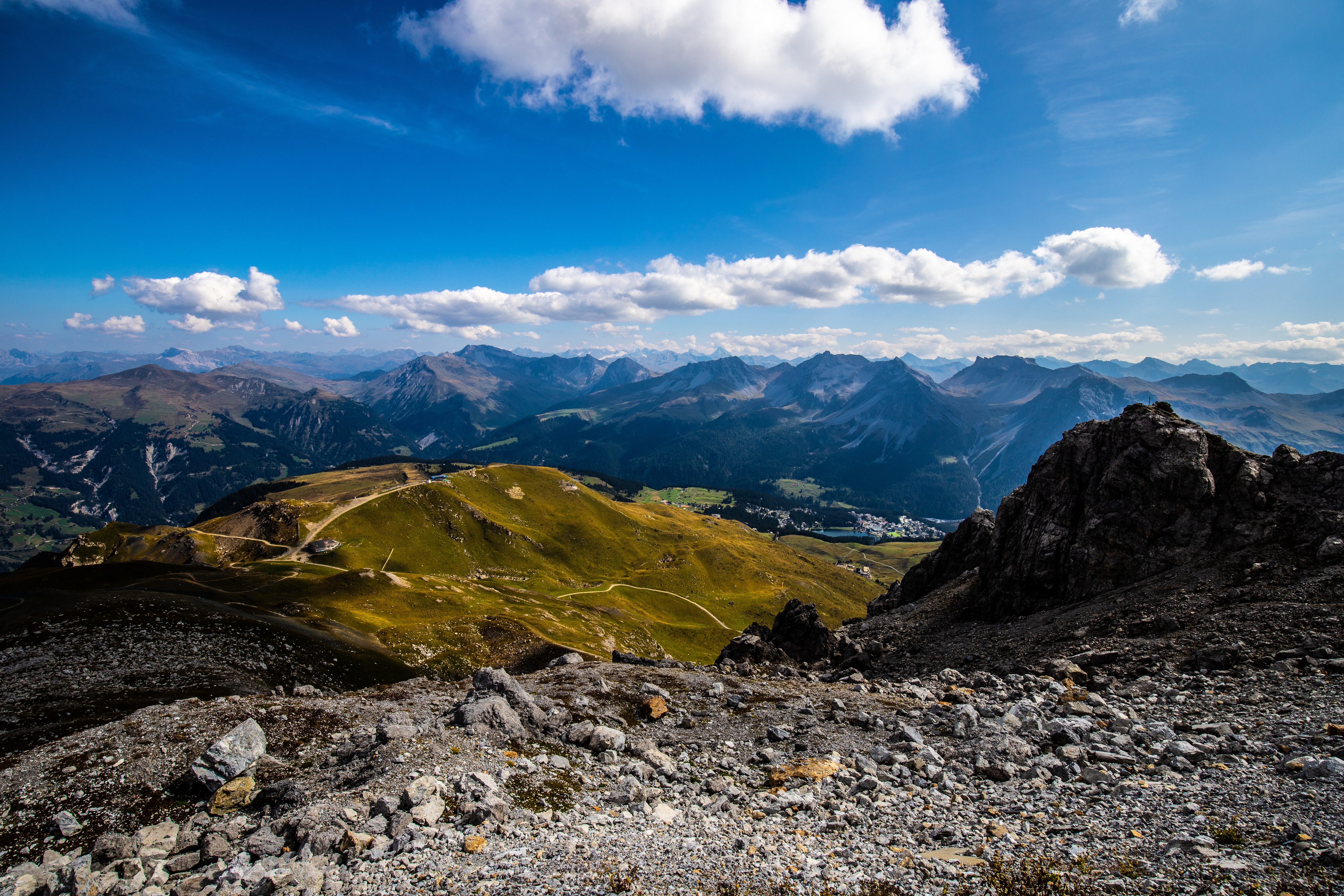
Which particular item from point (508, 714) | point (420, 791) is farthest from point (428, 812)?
point (508, 714)

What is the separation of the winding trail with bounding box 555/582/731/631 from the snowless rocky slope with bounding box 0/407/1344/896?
127 metres

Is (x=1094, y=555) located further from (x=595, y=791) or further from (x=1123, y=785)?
(x=595, y=791)

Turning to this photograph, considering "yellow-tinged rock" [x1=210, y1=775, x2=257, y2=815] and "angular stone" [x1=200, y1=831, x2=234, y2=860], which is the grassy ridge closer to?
"yellow-tinged rock" [x1=210, y1=775, x2=257, y2=815]

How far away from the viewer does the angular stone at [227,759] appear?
20.0m

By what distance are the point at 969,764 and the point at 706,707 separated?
14.9 m

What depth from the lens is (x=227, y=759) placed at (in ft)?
67.2

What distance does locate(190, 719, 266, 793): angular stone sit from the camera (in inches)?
787

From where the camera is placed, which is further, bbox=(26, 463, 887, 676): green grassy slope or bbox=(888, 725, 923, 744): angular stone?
bbox=(26, 463, 887, 676): green grassy slope

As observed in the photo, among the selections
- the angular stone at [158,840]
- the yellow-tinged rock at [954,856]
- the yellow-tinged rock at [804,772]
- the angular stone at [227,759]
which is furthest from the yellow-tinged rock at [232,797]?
the yellow-tinged rock at [954,856]

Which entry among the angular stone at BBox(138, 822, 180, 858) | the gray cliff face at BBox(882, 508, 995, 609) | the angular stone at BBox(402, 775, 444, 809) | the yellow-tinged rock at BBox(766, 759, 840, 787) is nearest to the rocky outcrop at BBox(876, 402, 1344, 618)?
the gray cliff face at BBox(882, 508, 995, 609)

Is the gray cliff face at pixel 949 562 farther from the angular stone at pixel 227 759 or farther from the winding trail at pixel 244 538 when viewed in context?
the winding trail at pixel 244 538

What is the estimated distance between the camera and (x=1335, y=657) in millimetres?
25391

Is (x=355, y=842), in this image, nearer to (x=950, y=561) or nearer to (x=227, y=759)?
(x=227, y=759)

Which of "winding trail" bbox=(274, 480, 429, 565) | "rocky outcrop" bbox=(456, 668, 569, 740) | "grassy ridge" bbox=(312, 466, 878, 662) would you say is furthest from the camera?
"winding trail" bbox=(274, 480, 429, 565)
